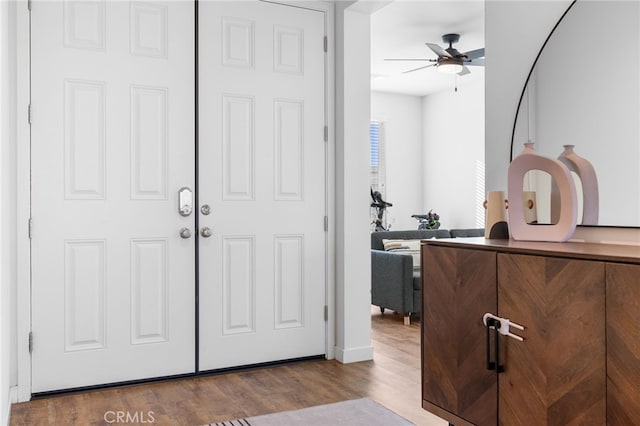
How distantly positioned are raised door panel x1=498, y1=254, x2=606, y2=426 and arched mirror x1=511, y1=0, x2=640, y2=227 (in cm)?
47

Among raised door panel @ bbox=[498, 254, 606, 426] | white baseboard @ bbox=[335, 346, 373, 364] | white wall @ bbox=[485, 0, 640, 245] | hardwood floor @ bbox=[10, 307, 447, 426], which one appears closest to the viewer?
raised door panel @ bbox=[498, 254, 606, 426]

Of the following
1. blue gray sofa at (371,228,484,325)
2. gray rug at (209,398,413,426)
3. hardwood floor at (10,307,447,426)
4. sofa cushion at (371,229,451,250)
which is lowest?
hardwood floor at (10,307,447,426)

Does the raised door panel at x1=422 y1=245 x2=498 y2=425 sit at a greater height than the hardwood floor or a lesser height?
greater

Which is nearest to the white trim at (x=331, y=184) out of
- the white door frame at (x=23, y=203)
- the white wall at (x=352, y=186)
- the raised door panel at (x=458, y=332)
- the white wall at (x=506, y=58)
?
the white wall at (x=352, y=186)

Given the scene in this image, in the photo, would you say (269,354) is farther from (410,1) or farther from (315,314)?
(410,1)

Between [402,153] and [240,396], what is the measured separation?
5654 mm

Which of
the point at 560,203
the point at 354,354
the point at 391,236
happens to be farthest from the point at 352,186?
the point at 391,236

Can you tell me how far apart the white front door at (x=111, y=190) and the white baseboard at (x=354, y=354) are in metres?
0.94

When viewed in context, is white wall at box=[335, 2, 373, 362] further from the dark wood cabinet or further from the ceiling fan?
the ceiling fan

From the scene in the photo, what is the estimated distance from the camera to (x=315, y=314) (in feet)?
11.3

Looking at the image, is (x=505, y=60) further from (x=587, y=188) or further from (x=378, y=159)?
(x=378, y=159)

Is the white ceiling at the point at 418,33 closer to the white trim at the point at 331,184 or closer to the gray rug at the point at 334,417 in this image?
the white trim at the point at 331,184

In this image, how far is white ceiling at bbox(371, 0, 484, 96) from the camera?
14.9 feet

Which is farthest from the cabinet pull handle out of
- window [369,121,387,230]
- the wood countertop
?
window [369,121,387,230]
